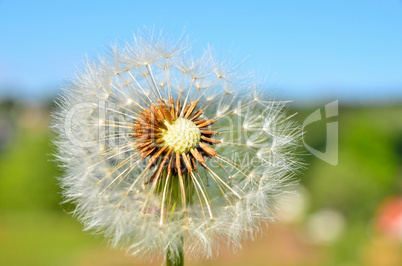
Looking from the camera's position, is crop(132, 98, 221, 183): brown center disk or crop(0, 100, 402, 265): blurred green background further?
crop(0, 100, 402, 265): blurred green background

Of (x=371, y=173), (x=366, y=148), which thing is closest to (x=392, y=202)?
(x=371, y=173)

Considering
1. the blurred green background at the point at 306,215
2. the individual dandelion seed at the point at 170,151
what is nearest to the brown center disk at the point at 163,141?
the individual dandelion seed at the point at 170,151

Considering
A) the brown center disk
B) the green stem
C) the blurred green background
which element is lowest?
the blurred green background

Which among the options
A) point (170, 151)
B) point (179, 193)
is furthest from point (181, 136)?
point (179, 193)

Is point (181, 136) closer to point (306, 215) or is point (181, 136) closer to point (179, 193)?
point (179, 193)

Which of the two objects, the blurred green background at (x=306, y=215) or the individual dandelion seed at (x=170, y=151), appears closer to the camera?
the individual dandelion seed at (x=170, y=151)

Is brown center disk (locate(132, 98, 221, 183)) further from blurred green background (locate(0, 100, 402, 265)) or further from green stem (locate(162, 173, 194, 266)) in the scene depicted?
blurred green background (locate(0, 100, 402, 265))

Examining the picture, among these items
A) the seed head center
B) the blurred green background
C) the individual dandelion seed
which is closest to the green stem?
the individual dandelion seed

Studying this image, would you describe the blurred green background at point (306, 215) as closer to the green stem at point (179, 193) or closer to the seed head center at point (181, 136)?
the green stem at point (179, 193)
